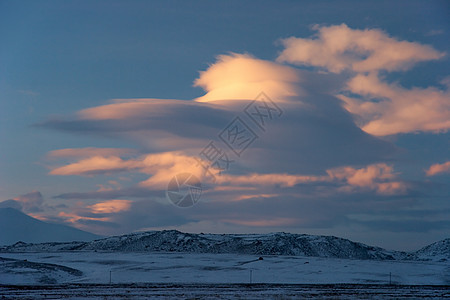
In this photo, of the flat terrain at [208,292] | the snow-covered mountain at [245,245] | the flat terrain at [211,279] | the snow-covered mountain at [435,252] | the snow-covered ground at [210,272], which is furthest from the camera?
the snow-covered mountain at [245,245]

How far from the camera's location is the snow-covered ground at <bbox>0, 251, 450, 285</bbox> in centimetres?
6675

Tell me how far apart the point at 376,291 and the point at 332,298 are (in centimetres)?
1024

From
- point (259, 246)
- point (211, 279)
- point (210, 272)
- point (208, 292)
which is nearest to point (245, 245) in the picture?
point (259, 246)

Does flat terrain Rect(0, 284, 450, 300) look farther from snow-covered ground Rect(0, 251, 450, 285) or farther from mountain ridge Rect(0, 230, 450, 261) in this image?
mountain ridge Rect(0, 230, 450, 261)

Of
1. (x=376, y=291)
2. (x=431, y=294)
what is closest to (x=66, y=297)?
(x=376, y=291)

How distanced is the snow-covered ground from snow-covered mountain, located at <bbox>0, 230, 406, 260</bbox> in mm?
32847

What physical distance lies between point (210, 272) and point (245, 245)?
57972 mm

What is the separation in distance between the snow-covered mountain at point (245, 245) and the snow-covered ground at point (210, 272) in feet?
108

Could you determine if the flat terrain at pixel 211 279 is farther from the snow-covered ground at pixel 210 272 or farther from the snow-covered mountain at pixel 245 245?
the snow-covered mountain at pixel 245 245

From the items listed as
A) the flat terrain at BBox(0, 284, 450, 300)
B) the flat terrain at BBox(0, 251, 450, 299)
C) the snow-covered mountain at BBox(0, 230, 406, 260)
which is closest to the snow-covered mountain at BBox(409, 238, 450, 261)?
the snow-covered mountain at BBox(0, 230, 406, 260)

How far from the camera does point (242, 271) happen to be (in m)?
76.4

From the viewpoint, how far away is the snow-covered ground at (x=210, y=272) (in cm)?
6675

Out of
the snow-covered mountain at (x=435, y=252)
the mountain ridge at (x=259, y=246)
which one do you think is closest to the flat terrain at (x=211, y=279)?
the mountain ridge at (x=259, y=246)

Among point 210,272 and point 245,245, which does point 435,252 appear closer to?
point 245,245
